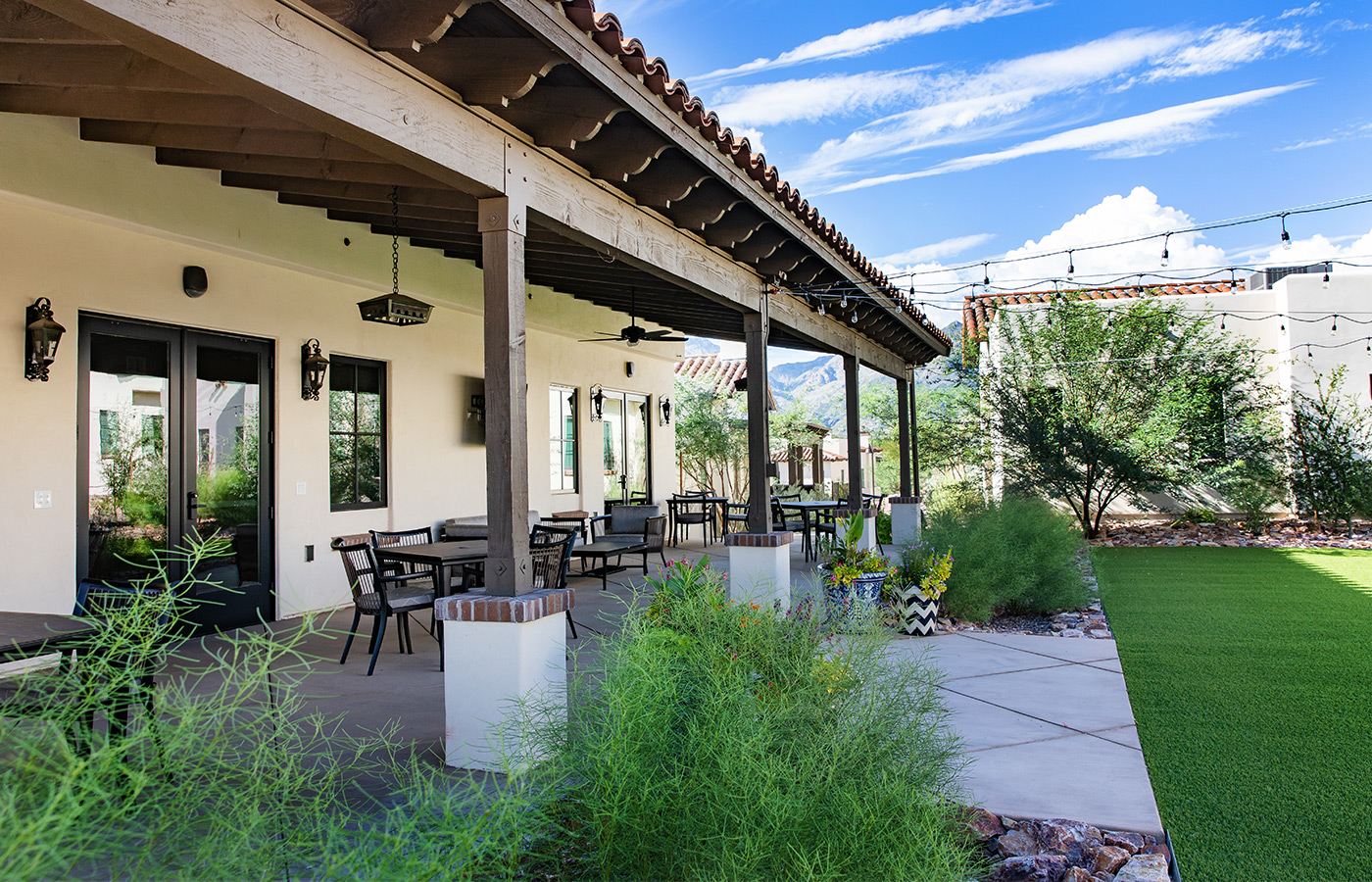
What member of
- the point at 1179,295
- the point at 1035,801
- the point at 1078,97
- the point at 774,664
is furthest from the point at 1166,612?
the point at 1078,97

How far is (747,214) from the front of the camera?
17.2 feet

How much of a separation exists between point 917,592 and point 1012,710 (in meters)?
1.76

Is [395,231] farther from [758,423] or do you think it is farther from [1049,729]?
[1049,729]

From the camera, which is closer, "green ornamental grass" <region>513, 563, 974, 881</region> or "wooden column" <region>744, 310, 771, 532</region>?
"green ornamental grass" <region>513, 563, 974, 881</region>

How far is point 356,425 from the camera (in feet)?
22.5

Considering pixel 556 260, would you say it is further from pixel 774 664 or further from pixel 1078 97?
pixel 1078 97

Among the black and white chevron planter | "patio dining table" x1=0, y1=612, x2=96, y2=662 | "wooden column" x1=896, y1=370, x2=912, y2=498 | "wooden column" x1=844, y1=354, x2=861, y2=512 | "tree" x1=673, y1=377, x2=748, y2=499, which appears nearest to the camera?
"patio dining table" x1=0, y1=612, x2=96, y2=662

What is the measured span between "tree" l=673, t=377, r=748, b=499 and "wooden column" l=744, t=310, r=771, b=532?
28.7 feet

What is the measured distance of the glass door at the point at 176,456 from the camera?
4.98 metres

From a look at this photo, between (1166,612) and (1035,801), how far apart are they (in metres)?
4.49

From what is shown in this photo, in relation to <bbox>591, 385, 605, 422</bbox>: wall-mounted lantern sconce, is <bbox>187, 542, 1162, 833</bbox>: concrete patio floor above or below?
below

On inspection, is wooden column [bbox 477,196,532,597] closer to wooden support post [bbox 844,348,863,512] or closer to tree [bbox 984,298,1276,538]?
wooden support post [bbox 844,348,863,512]

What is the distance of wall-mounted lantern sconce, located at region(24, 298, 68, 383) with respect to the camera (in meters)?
4.50

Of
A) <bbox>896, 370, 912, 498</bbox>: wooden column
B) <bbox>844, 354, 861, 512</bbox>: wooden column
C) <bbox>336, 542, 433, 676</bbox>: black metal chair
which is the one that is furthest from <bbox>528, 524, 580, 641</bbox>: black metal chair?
<bbox>896, 370, 912, 498</bbox>: wooden column
